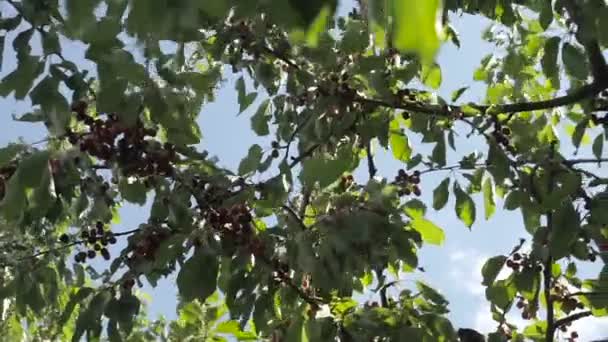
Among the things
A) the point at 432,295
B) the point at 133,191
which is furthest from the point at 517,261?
the point at 133,191

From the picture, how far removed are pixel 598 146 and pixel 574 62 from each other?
1.92ft

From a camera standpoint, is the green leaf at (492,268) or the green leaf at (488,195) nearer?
the green leaf at (492,268)

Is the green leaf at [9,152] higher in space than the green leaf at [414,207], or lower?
lower

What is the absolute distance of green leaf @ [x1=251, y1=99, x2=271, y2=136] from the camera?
389 centimetres

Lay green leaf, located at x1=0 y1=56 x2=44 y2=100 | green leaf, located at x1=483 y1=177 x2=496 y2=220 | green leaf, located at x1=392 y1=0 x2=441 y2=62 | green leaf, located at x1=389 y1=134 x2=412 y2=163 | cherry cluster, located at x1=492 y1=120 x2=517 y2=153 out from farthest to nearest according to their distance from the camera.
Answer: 1. green leaf, located at x1=389 y1=134 x2=412 y2=163
2. green leaf, located at x1=483 y1=177 x2=496 y2=220
3. cherry cluster, located at x1=492 y1=120 x2=517 y2=153
4. green leaf, located at x1=0 y1=56 x2=44 y2=100
5. green leaf, located at x1=392 y1=0 x2=441 y2=62

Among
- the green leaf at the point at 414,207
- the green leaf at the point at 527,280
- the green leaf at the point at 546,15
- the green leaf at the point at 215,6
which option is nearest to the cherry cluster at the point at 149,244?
the green leaf at the point at 414,207

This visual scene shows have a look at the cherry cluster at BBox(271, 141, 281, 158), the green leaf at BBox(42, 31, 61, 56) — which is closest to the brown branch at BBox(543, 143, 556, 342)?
the cherry cluster at BBox(271, 141, 281, 158)

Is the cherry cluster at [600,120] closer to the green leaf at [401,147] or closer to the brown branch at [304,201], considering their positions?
the green leaf at [401,147]

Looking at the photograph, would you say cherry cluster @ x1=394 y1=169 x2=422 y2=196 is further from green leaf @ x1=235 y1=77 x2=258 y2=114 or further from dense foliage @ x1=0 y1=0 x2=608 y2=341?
green leaf @ x1=235 y1=77 x2=258 y2=114

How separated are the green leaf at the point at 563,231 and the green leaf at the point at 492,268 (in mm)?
475

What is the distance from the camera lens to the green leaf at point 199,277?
261 centimetres

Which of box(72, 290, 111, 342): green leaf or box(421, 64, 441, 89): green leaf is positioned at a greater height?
box(421, 64, 441, 89): green leaf

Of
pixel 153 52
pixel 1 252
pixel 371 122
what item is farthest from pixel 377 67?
pixel 1 252

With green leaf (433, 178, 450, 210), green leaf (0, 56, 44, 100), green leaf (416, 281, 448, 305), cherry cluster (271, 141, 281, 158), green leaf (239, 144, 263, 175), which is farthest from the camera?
green leaf (433, 178, 450, 210)
